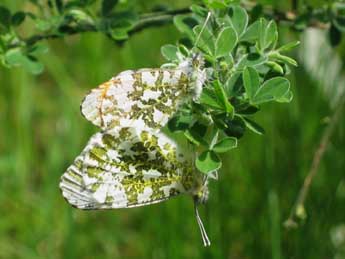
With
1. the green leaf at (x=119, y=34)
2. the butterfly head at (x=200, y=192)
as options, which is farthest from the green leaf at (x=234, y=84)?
the green leaf at (x=119, y=34)

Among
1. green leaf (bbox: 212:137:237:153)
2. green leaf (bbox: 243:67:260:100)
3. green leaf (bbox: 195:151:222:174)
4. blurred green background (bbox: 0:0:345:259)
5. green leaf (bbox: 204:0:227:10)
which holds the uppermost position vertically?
green leaf (bbox: 204:0:227:10)

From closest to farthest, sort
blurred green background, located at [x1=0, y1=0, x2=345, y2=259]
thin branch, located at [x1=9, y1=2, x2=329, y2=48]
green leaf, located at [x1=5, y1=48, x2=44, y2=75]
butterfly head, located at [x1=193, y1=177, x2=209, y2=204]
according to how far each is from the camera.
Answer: butterfly head, located at [x1=193, y1=177, x2=209, y2=204] → green leaf, located at [x1=5, y1=48, x2=44, y2=75] → thin branch, located at [x1=9, y1=2, x2=329, y2=48] → blurred green background, located at [x1=0, y1=0, x2=345, y2=259]

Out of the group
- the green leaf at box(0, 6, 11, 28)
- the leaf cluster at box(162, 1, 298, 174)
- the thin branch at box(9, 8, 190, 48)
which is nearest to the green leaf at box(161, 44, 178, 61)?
the leaf cluster at box(162, 1, 298, 174)

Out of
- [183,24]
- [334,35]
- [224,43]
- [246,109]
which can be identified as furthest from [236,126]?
[334,35]

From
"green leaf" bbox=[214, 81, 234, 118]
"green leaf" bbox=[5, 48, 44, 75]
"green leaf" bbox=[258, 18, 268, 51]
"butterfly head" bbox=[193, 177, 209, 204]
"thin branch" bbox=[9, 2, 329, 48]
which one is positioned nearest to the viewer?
"green leaf" bbox=[214, 81, 234, 118]

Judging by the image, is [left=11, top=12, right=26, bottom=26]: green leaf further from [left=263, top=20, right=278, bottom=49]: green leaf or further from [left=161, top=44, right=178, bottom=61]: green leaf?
[left=263, top=20, right=278, bottom=49]: green leaf

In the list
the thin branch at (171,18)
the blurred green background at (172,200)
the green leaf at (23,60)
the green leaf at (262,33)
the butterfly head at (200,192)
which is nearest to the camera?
the green leaf at (262,33)

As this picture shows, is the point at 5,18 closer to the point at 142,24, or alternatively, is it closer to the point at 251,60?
the point at 142,24

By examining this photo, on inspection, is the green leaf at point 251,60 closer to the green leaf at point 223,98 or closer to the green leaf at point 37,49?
the green leaf at point 223,98
